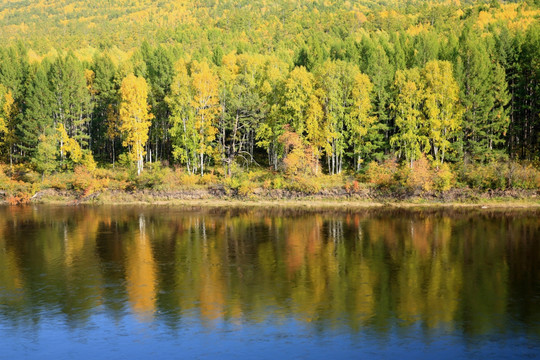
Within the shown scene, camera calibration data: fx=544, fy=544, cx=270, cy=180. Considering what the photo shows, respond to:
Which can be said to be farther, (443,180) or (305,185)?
(305,185)

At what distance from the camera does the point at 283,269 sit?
3441 cm

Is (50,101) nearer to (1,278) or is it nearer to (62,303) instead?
(1,278)

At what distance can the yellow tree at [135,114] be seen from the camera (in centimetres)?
6844

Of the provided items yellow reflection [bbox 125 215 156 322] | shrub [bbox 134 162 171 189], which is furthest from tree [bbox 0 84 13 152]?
yellow reflection [bbox 125 215 156 322]

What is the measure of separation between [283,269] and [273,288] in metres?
4.13

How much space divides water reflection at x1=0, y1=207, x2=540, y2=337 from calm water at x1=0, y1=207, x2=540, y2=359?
0.13m

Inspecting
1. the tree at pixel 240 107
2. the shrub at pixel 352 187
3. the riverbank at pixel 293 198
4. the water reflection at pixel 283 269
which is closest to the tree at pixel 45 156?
the riverbank at pixel 293 198

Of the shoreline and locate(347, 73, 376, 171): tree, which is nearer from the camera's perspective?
the shoreline

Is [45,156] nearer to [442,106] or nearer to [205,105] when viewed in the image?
[205,105]

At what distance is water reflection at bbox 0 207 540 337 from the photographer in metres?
26.2

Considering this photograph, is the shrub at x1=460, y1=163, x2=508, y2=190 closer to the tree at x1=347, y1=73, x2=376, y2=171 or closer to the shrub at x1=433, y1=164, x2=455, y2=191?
the shrub at x1=433, y1=164, x2=455, y2=191

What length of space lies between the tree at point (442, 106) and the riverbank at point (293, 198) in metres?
6.82

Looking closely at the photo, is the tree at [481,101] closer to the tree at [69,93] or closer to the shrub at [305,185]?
the shrub at [305,185]

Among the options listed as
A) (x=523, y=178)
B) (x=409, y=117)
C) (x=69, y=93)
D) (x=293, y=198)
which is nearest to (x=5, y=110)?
(x=69, y=93)
